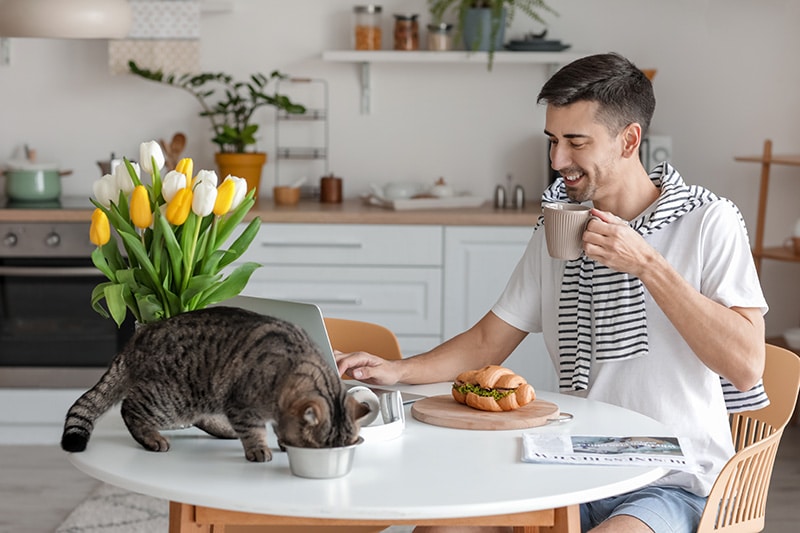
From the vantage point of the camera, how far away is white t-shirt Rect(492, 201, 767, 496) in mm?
1935

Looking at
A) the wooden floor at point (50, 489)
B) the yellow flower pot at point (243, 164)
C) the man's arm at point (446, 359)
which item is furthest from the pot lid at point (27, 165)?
the man's arm at point (446, 359)

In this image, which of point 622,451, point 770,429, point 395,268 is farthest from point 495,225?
point 622,451

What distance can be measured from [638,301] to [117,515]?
1.96m

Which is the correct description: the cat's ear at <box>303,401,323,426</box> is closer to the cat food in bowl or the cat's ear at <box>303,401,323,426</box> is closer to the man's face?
the cat food in bowl

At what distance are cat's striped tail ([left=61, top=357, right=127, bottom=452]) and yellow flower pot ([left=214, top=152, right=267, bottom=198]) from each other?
264 centimetres

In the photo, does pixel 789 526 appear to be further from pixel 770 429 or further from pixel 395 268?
pixel 395 268

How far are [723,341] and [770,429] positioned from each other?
0.34 metres

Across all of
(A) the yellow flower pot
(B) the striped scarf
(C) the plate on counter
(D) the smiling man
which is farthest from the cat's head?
(A) the yellow flower pot

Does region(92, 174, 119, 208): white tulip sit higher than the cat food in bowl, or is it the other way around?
region(92, 174, 119, 208): white tulip

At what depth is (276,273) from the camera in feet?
13.1

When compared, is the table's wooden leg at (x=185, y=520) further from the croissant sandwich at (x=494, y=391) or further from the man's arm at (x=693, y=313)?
the man's arm at (x=693, y=313)

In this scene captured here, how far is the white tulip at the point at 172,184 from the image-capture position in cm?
165

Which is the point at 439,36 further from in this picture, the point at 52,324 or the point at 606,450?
the point at 606,450

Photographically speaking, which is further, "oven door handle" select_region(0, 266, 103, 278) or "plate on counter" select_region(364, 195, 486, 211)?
"plate on counter" select_region(364, 195, 486, 211)
